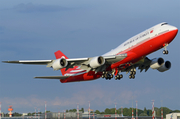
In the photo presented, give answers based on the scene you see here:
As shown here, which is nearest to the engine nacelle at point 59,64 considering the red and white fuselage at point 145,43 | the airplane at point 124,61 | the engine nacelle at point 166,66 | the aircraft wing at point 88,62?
the airplane at point 124,61

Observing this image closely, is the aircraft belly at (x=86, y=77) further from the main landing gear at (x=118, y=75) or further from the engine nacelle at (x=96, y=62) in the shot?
the engine nacelle at (x=96, y=62)

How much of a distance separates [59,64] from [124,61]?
9525 mm

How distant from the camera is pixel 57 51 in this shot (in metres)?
57.5

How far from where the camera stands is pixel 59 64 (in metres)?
42.0

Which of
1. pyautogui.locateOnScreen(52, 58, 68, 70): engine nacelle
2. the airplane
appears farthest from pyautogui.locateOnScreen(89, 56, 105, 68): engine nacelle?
pyautogui.locateOnScreen(52, 58, 68, 70): engine nacelle

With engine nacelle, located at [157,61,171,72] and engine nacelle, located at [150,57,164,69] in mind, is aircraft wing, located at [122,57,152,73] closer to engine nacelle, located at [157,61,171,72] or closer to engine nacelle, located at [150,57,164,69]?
engine nacelle, located at [150,57,164,69]

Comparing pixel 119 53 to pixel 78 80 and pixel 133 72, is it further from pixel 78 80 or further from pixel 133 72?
pixel 78 80

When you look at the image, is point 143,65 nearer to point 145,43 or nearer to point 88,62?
point 145,43

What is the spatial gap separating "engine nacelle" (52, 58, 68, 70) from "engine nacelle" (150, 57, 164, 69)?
1533 cm

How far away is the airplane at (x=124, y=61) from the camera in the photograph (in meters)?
39.5

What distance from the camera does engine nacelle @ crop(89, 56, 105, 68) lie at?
42750 millimetres

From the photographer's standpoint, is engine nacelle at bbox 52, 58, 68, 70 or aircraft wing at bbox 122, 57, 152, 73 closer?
engine nacelle at bbox 52, 58, 68, 70

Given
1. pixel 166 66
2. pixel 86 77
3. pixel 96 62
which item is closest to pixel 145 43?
pixel 96 62

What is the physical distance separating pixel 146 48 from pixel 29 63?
17436 millimetres
